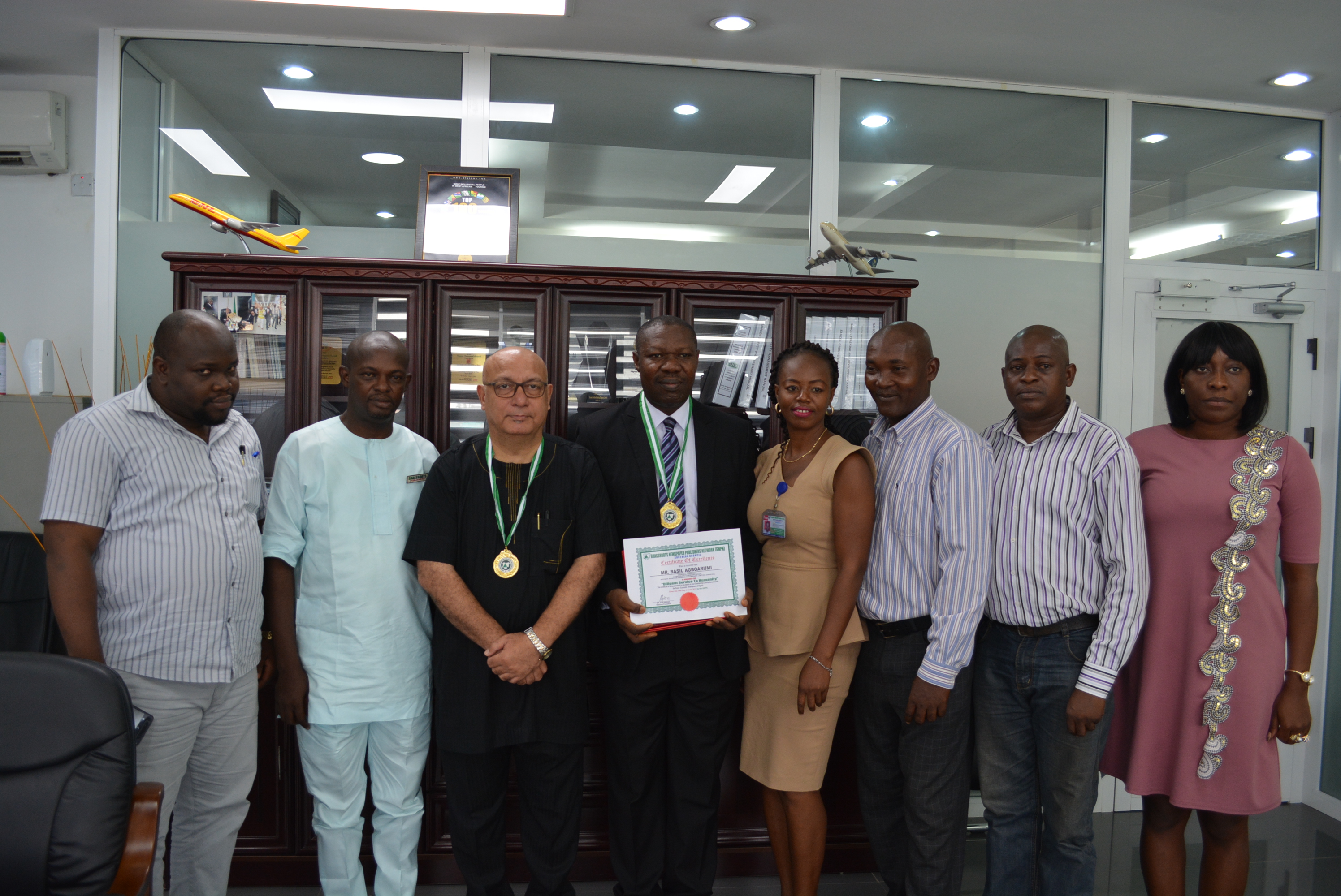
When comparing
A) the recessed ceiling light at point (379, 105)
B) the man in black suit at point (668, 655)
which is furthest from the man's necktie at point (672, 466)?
the recessed ceiling light at point (379, 105)

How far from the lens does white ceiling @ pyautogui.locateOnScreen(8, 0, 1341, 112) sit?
3.17 m

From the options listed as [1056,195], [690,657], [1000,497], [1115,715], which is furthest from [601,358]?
[1056,195]

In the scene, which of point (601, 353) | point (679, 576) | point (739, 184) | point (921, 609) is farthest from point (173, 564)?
point (739, 184)

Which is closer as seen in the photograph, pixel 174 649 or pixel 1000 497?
pixel 174 649

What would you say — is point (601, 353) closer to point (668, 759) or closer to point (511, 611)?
point (511, 611)

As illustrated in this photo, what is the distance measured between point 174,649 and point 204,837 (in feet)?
2.12

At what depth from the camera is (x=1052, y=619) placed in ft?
7.41

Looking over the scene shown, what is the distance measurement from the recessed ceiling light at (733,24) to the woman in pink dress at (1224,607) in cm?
214

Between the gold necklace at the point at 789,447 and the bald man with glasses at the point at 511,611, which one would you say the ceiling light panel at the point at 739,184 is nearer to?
the gold necklace at the point at 789,447

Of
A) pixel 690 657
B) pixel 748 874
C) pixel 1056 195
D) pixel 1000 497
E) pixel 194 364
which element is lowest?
pixel 748 874

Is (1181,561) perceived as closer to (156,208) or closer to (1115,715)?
(1115,715)

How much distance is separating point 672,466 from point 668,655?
1.98 ft

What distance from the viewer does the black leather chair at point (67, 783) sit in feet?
5.42

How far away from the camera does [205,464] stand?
2268 mm
